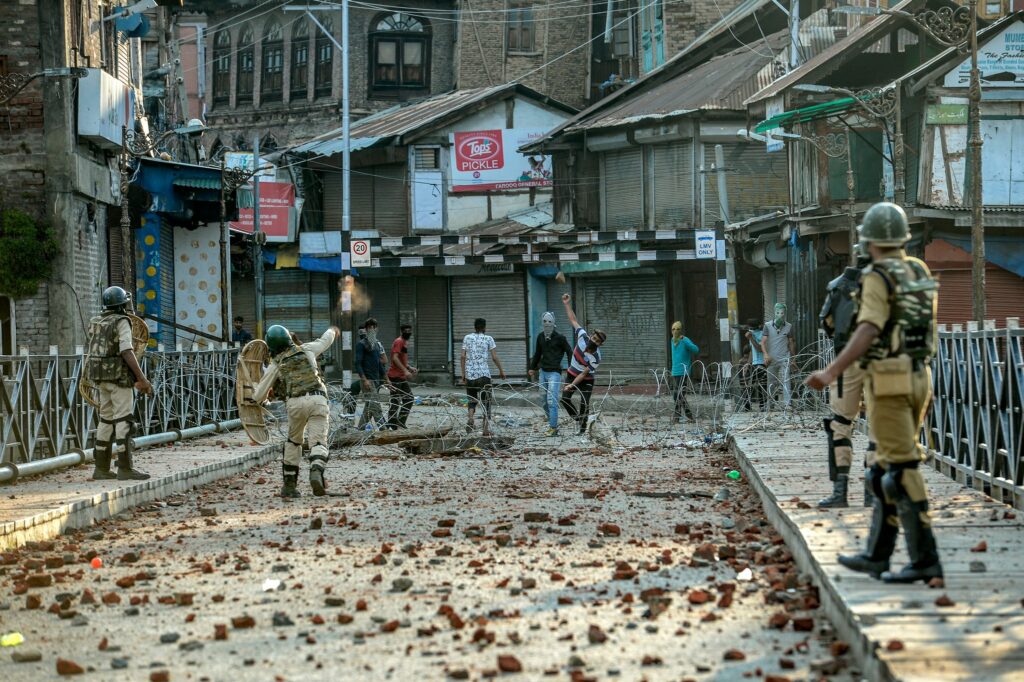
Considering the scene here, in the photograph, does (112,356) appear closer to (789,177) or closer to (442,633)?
(442,633)

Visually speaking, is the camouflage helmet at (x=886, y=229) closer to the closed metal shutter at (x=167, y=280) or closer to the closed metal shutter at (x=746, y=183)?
the closed metal shutter at (x=167, y=280)

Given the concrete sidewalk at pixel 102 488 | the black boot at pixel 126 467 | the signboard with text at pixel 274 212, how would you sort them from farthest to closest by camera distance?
the signboard with text at pixel 274 212, the black boot at pixel 126 467, the concrete sidewalk at pixel 102 488

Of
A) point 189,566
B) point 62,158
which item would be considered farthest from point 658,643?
point 62,158

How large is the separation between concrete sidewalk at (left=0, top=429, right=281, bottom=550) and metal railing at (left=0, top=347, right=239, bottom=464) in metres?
0.36

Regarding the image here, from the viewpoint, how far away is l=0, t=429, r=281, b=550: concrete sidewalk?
1095 cm

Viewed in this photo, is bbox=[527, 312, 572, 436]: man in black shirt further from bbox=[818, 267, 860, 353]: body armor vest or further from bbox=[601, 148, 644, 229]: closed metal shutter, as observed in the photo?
bbox=[601, 148, 644, 229]: closed metal shutter

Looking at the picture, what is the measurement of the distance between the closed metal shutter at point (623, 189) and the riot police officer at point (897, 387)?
32.6m

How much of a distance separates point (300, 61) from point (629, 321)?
19.8 meters

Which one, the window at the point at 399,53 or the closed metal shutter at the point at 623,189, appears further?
the window at the point at 399,53

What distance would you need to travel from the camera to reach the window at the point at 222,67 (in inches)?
2179

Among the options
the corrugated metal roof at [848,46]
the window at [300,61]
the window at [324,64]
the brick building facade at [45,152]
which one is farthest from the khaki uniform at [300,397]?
the window at [300,61]

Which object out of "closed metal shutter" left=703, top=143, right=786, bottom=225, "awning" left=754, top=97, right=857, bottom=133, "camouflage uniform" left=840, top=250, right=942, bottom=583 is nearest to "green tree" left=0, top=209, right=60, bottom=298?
"awning" left=754, top=97, right=857, bottom=133

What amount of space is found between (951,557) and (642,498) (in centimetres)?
565

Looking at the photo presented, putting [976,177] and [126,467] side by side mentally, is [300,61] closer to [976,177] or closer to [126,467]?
[976,177]
